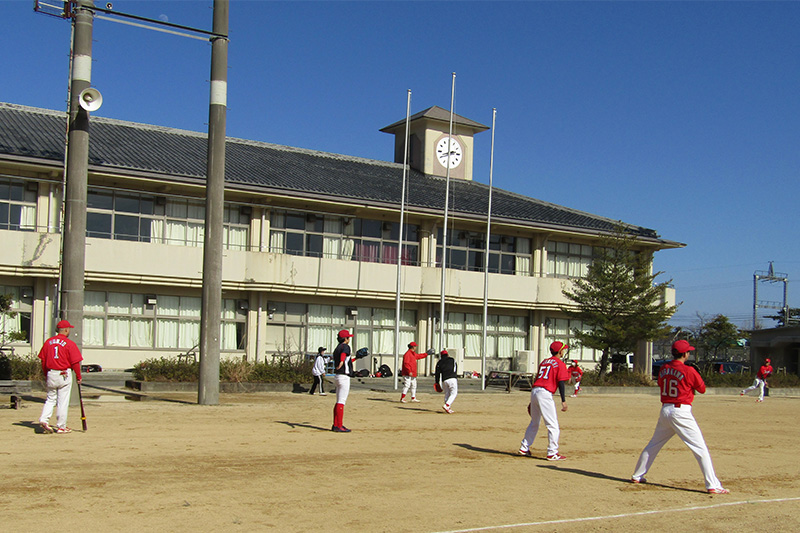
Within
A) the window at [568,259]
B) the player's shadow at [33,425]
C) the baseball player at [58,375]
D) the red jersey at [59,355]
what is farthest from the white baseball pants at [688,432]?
the window at [568,259]

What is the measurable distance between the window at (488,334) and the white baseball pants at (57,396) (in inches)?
952

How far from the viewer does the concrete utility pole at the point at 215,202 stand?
19.5 meters

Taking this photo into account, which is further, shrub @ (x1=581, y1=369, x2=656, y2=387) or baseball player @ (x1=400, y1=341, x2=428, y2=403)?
shrub @ (x1=581, y1=369, x2=656, y2=387)

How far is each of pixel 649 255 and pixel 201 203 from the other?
22.1 meters

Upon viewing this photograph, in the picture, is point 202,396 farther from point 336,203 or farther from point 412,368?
point 336,203

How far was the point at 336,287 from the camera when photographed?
33438 mm

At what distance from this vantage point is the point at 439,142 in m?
43.2

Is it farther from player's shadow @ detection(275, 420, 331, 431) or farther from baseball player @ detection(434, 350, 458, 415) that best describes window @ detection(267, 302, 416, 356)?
player's shadow @ detection(275, 420, 331, 431)

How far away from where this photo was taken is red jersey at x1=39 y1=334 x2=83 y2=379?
13.5m

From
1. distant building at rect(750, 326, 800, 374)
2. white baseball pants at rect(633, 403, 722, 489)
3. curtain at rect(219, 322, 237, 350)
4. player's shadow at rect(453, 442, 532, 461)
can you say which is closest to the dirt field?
player's shadow at rect(453, 442, 532, 461)

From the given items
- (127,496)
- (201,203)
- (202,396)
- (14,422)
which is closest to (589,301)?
(201,203)

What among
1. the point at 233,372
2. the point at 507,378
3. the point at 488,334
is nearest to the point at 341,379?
the point at 233,372

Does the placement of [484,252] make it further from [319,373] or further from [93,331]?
[93,331]

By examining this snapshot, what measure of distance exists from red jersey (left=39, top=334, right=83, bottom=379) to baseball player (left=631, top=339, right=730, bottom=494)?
8934 millimetres
